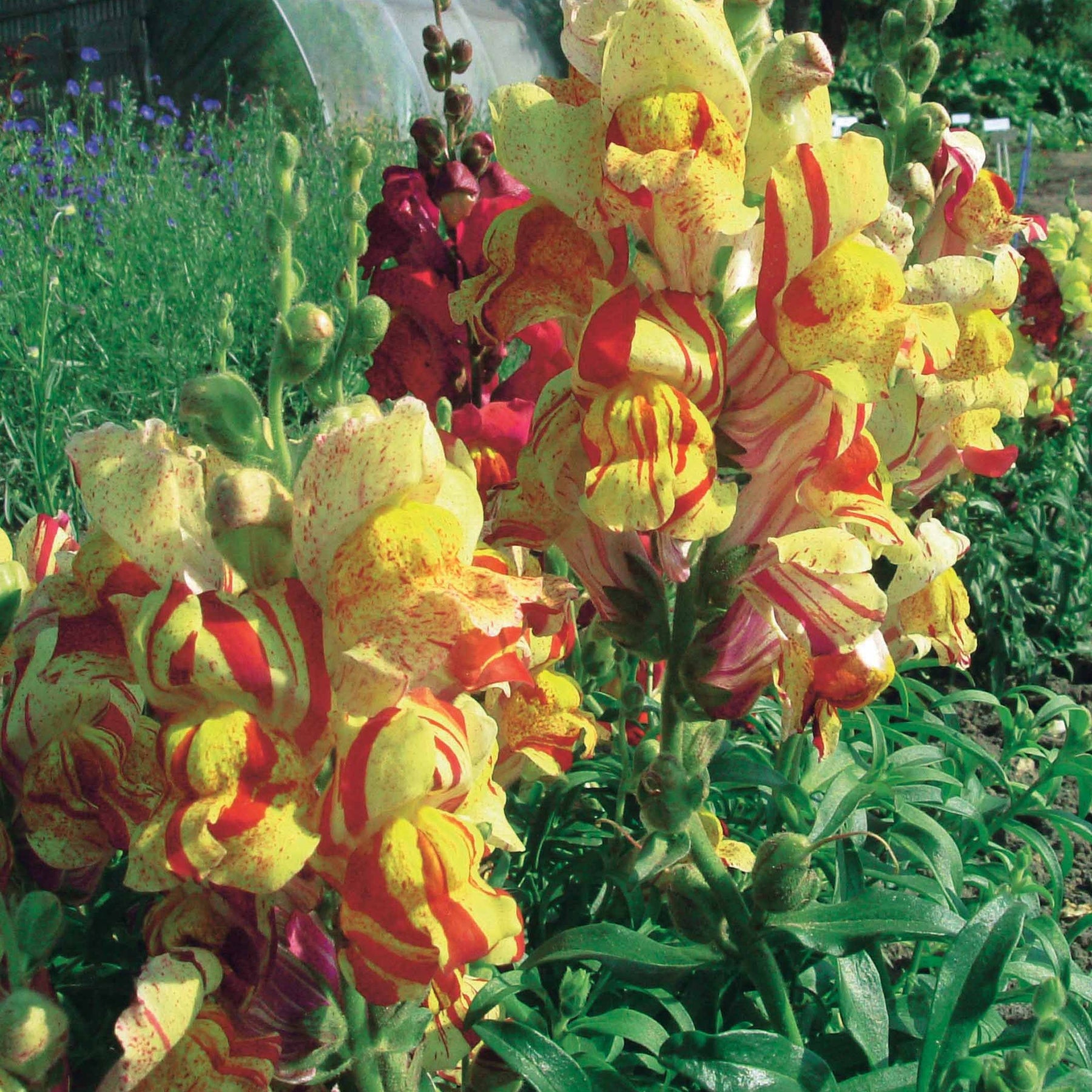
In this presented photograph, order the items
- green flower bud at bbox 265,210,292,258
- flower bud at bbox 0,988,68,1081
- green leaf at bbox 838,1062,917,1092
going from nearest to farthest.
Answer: flower bud at bbox 0,988,68,1081 → green flower bud at bbox 265,210,292,258 → green leaf at bbox 838,1062,917,1092

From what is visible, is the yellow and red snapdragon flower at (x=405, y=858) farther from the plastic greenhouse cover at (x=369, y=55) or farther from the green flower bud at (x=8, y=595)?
the plastic greenhouse cover at (x=369, y=55)

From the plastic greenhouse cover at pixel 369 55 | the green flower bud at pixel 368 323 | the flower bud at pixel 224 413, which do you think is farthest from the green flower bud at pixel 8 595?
the plastic greenhouse cover at pixel 369 55

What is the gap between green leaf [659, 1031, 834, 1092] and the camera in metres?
1.00

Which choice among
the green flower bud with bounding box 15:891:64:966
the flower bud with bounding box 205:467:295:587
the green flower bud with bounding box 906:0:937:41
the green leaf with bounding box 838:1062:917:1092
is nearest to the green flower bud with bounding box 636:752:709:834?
the green leaf with bounding box 838:1062:917:1092

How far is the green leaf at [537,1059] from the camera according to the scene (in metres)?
1.00

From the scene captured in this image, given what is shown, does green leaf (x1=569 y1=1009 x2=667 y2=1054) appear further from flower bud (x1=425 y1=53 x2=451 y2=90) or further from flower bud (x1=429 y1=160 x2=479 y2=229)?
flower bud (x1=425 y1=53 x2=451 y2=90)

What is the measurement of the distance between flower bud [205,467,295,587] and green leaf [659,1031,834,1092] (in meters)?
0.55

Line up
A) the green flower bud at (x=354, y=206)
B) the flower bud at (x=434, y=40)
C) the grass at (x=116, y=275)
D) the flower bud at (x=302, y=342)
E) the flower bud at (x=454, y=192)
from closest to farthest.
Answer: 1. the flower bud at (x=302, y=342)
2. the green flower bud at (x=354, y=206)
3. the flower bud at (x=454, y=192)
4. the flower bud at (x=434, y=40)
5. the grass at (x=116, y=275)

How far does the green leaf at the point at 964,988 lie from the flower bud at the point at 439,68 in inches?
50.8

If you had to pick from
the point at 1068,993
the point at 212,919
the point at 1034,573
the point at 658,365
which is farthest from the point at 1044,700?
the point at 212,919

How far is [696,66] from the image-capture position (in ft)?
3.16

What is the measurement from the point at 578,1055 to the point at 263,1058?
1.43 ft

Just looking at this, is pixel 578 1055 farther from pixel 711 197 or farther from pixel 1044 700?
pixel 1044 700

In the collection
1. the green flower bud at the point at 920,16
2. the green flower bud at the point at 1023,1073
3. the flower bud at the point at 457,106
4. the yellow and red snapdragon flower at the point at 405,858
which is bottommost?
the green flower bud at the point at 1023,1073
